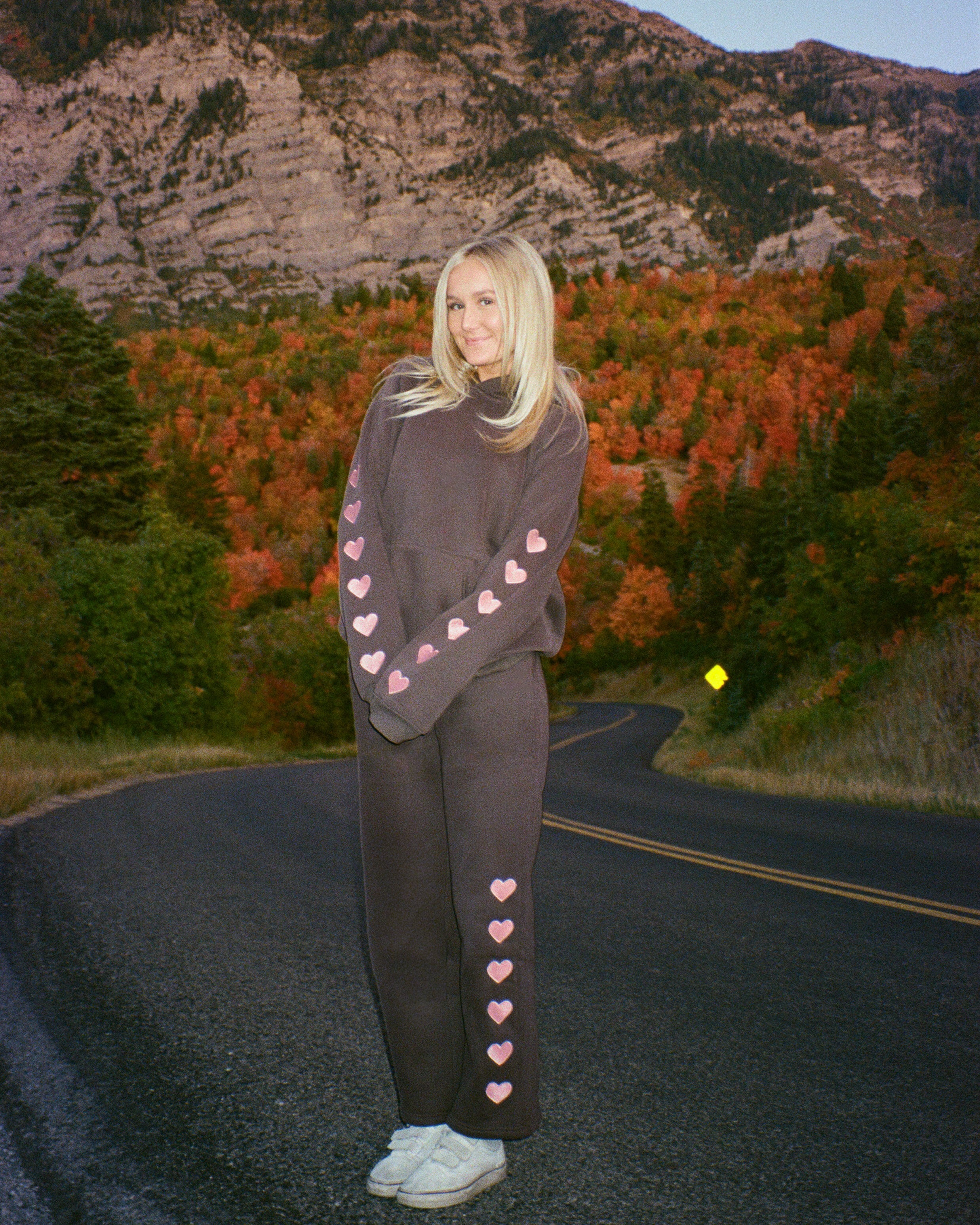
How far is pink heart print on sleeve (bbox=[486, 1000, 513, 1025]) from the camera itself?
7.43 ft

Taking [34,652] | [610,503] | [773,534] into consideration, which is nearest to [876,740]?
[34,652]

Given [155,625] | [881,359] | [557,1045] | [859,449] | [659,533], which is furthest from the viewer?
[881,359]

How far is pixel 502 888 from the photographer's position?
7.46ft

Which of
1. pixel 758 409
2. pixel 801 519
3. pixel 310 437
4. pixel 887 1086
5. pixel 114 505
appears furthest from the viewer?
pixel 758 409

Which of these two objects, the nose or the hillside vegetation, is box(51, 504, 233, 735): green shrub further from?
the nose

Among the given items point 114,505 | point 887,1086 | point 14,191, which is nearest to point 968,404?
point 887,1086

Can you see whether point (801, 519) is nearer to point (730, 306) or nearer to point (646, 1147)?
point (646, 1147)

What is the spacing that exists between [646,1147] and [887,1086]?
2.98 feet

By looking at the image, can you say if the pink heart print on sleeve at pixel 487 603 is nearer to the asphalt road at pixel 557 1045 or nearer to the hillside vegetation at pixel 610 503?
the hillside vegetation at pixel 610 503

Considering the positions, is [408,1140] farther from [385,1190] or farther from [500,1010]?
[500,1010]

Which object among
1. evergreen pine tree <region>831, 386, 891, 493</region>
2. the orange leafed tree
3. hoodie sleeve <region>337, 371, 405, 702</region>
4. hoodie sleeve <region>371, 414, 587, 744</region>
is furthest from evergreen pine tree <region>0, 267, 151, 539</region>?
the orange leafed tree

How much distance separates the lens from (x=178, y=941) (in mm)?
4383

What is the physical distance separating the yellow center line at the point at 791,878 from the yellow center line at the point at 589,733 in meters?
14.0

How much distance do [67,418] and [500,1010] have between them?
1347 inches
